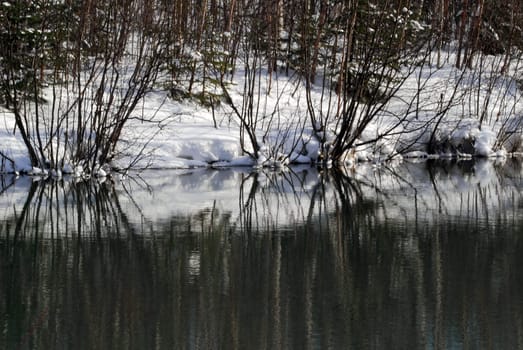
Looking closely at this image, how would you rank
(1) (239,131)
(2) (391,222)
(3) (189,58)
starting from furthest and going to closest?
(3) (189,58) < (1) (239,131) < (2) (391,222)

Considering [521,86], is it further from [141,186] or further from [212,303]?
[212,303]

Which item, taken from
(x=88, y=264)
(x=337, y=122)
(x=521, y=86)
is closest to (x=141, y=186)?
(x=337, y=122)

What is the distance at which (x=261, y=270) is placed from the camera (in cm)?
876

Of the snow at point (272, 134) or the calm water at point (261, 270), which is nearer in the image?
the calm water at point (261, 270)

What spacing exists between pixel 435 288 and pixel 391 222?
451 centimetres

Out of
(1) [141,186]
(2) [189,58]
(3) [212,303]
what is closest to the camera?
(3) [212,303]

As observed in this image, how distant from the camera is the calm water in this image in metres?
6.40

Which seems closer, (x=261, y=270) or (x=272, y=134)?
(x=261, y=270)

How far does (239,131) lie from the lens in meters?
24.5

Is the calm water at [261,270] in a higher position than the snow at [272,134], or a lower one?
lower

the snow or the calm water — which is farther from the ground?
the snow

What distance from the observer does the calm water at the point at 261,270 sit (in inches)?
252

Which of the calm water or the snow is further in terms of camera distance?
the snow

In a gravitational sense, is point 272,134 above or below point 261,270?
above
